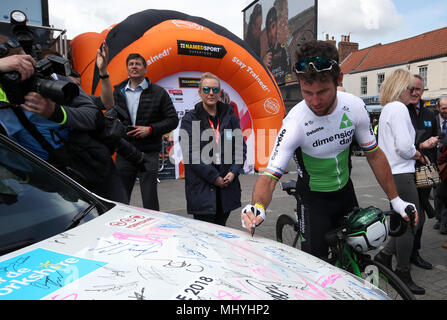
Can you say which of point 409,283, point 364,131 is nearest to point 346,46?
point 409,283

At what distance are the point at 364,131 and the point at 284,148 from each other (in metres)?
0.59

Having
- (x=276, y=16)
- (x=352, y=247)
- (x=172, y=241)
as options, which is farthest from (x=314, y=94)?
(x=276, y=16)

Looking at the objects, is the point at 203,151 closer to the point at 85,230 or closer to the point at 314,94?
the point at 314,94

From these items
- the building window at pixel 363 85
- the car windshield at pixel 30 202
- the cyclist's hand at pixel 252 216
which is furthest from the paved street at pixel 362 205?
the building window at pixel 363 85

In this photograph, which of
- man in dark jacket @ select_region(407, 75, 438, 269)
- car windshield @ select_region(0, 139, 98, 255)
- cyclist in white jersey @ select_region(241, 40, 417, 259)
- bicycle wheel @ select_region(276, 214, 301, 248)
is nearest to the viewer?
car windshield @ select_region(0, 139, 98, 255)

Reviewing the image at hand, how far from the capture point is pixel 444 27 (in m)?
26.0

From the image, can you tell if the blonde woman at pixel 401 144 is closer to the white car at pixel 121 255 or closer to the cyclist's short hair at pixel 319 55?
the cyclist's short hair at pixel 319 55

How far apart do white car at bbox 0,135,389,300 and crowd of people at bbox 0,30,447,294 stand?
0.97ft

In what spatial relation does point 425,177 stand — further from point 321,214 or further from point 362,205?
point 362,205

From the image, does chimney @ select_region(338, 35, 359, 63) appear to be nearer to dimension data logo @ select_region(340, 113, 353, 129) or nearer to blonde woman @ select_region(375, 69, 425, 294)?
blonde woman @ select_region(375, 69, 425, 294)

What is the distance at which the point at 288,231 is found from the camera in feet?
10.4

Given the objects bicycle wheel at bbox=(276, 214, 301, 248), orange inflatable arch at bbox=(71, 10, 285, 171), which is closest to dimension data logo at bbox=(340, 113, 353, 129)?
bicycle wheel at bbox=(276, 214, 301, 248)
